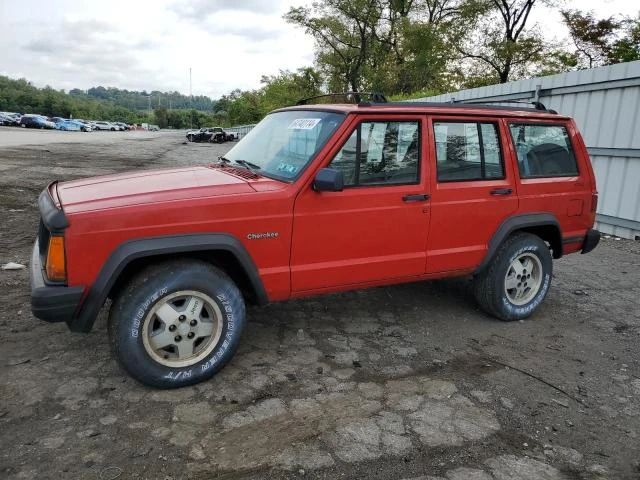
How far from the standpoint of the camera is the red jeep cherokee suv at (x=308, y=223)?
285 centimetres

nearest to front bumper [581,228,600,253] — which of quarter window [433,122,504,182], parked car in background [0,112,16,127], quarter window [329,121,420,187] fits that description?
quarter window [433,122,504,182]

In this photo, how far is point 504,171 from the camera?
161 inches

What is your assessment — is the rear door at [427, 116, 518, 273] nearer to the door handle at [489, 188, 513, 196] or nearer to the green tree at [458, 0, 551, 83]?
the door handle at [489, 188, 513, 196]

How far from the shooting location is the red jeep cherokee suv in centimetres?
285

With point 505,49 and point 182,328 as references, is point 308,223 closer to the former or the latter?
point 182,328

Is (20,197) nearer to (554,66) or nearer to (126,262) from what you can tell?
(126,262)

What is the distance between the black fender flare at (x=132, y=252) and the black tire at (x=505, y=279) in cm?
237

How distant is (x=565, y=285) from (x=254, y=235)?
4139 mm

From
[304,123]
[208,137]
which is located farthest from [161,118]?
[304,123]

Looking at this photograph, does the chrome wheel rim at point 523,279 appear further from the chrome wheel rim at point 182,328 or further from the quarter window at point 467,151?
A: the chrome wheel rim at point 182,328

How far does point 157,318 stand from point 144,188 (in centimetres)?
86

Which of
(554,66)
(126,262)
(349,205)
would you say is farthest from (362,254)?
(554,66)

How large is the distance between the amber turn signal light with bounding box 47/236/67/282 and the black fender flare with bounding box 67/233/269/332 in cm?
18

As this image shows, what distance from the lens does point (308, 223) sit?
3.26 m
